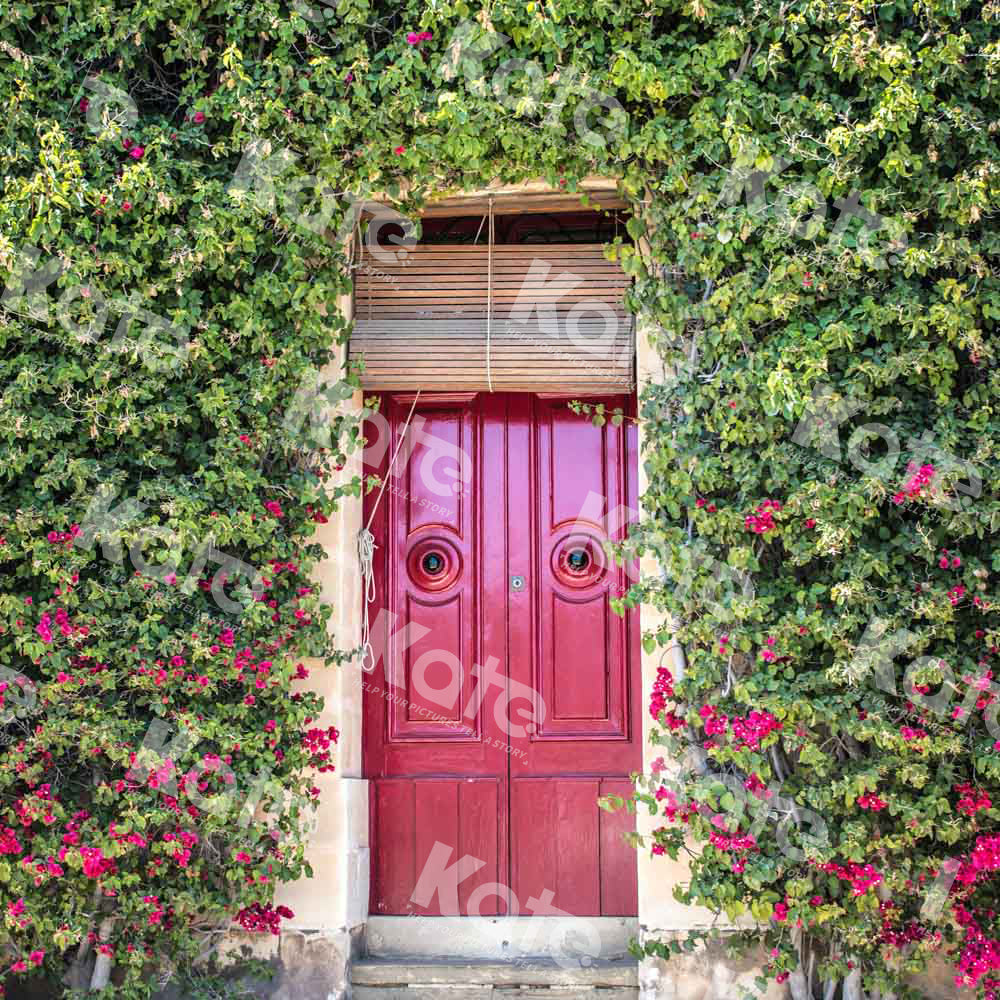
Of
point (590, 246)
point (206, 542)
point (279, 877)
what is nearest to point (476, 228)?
point (590, 246)

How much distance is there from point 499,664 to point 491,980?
108cm

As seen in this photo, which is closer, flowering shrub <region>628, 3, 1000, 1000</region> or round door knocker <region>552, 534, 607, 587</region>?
flowering shrub <region>628, 3, 1000, 1000</region>

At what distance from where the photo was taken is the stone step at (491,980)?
4.08m

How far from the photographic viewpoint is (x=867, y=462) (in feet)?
12.3

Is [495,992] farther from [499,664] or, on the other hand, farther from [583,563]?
[583,563]

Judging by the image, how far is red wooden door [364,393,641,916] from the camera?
436 cm

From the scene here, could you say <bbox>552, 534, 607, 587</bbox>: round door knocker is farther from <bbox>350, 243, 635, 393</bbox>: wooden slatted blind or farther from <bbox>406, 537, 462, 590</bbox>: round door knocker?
<bbox>350, 243, 635, 393</bbox>: wooden slatted blind

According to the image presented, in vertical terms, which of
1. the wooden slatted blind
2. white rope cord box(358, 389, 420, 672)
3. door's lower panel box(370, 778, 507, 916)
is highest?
the wooden slatted blind

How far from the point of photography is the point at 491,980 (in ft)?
13.6

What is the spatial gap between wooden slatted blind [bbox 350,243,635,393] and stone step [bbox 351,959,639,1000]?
200 cm

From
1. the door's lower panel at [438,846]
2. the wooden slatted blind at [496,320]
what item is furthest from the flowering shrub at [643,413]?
the door's lower panel at [438,846]

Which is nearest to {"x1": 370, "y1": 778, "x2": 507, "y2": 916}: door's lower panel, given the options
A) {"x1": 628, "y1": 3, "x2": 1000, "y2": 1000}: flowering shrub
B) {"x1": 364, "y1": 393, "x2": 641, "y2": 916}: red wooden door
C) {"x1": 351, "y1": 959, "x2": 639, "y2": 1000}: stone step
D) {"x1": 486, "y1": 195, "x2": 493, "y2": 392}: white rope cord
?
{"x1": 364, "y1": 393, "x2": 641, "y2": 916}: red wooden door

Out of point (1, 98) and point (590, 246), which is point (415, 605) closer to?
point (590, 246)

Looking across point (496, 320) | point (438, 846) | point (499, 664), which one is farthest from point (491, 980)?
point (496, 320)
